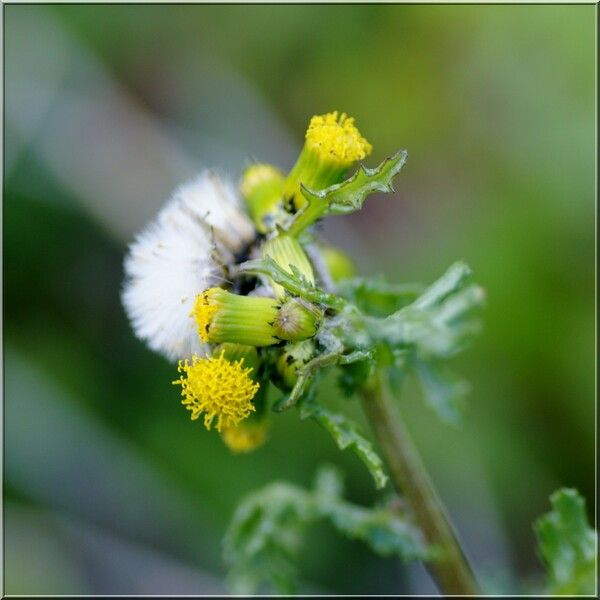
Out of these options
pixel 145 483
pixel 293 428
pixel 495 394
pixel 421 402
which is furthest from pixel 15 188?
pixel 495 394

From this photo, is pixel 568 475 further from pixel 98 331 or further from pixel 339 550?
pixel 98 331

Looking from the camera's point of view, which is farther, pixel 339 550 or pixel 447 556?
pixel 339 550

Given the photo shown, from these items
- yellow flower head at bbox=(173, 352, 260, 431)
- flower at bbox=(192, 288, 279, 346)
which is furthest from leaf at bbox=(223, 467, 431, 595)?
flower at bbox=(192, 288, 279, 346)

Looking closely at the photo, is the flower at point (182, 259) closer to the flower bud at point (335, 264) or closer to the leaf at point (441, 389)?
the flower bud at point (335, 264)

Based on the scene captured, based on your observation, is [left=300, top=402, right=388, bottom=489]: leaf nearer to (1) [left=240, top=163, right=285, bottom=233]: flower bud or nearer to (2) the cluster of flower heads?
(2) the cluster of flower heads

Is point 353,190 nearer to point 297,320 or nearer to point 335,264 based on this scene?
point 297,320

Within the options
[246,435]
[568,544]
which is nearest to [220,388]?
[246,435]
